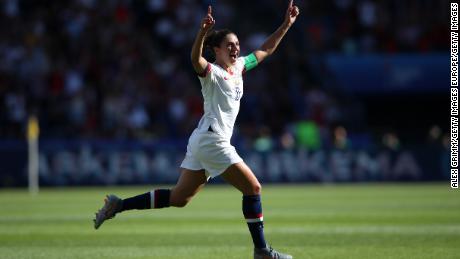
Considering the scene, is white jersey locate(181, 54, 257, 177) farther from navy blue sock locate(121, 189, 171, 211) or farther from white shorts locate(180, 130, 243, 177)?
navy blue sock locate(121, 189, 171, 211)

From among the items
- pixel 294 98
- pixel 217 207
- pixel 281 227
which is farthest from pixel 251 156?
pixel 281 227

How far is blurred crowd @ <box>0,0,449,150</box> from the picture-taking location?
27203mm

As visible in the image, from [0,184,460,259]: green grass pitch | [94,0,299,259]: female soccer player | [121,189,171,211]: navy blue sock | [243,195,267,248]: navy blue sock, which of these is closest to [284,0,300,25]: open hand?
[94,0,299,259]: female soccer player

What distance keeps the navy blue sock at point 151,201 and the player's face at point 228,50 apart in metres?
1.51

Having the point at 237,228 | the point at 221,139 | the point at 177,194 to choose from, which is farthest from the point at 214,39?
the point at 237,228

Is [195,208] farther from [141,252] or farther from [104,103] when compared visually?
[104,103]

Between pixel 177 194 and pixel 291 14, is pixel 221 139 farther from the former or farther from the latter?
pixel 291 14

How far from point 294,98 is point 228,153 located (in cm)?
1966

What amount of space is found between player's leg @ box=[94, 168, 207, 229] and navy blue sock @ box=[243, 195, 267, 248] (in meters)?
0.61

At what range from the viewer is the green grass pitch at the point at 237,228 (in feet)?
33.8

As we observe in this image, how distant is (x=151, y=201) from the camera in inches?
387

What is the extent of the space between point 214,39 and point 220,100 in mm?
632

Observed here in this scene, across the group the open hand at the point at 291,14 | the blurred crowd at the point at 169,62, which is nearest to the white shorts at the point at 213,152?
the open hand at the point at 291,14

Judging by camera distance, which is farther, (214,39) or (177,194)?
(177,194)
